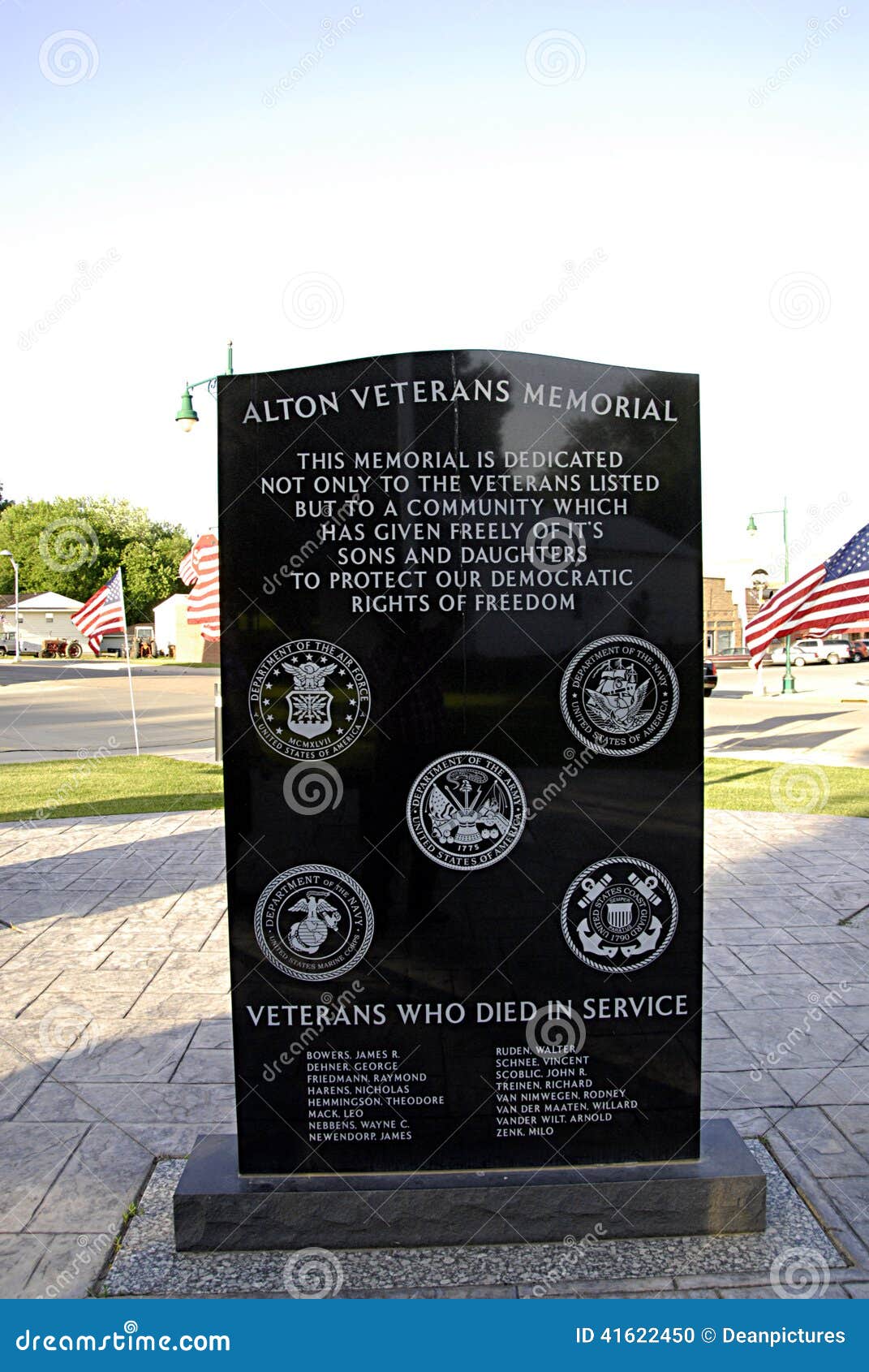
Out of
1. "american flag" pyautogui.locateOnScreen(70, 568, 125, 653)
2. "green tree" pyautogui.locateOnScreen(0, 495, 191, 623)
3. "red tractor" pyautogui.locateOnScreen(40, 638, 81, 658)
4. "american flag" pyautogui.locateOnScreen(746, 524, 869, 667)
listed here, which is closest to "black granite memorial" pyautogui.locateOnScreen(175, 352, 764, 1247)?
"american flag" pyautogui.locateOnScreen(746, 524, 869, 667)

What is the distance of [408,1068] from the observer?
10.3 feet

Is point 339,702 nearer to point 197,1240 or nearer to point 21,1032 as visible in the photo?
point 197,1240

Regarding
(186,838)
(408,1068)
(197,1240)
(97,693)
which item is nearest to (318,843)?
(408,1068)

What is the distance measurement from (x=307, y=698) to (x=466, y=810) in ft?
1.93

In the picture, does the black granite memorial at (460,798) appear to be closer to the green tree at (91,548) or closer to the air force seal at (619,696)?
the air force seal at (619,696)

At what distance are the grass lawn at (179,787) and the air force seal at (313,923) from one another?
309 inches

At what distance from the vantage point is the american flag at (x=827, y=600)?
13031mm

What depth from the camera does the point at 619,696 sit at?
310cm

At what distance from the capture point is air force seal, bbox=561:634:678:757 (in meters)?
3.10

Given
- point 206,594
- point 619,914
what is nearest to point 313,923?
point 619,914

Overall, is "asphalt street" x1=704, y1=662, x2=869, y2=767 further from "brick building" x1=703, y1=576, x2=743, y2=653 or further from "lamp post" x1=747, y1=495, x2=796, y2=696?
"brick building" x1=703, y1=576, x2=743, y2=653

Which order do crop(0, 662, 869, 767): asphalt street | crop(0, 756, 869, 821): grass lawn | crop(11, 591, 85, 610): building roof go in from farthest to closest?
crop(11, 591, 85, 610): building roof → crop(0, 662, 869, 767): asphalt street → crop(0, 756, 869, 821): grass lawn

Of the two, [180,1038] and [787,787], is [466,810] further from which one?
[787,787]

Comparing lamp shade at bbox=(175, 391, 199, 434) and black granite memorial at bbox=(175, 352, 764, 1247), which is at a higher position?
lamp shade at bbox=(175, 391, 199, 434)
